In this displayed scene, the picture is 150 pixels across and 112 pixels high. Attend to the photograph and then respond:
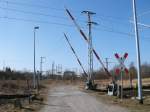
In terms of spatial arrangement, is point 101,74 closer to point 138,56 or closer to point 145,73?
point 145,73

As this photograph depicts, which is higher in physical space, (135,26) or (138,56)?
(135,26)

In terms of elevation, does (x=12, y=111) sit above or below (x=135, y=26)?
below

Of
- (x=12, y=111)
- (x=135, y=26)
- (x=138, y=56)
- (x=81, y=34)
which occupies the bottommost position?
(x=12, y=111)

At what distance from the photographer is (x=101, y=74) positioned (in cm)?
13225

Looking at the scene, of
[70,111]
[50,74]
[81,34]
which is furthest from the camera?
[50,74]

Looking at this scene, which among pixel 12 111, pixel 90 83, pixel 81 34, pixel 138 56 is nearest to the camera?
pixel 12 111

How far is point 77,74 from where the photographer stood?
137875 millimetres

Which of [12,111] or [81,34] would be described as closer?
[12,111]

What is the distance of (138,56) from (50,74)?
12856 centimetres

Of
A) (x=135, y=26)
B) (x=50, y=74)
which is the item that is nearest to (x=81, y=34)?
(x=135, y=26)

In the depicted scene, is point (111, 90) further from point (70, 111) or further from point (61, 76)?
point (61, 76)

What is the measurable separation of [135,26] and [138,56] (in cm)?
197

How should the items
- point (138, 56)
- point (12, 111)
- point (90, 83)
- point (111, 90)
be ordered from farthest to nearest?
point (90, 83) → point (111, 90) → point (138, 56) → point (12, 111)

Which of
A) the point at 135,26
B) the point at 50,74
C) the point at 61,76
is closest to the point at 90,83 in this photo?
the point at 135,26
